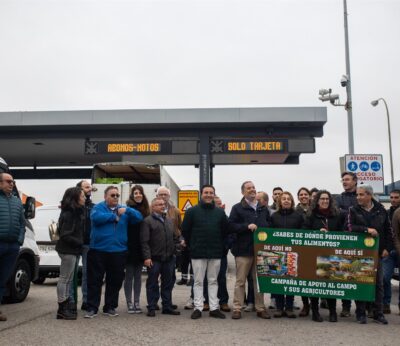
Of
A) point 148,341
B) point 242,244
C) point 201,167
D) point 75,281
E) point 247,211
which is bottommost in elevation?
point 148,341

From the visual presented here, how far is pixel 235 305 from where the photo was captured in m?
6.81

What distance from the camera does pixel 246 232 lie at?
706cm

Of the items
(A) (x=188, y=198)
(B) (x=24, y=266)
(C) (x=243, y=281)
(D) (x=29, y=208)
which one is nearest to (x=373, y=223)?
(C) (x=243, y=281)

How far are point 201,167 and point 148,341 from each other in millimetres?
11958

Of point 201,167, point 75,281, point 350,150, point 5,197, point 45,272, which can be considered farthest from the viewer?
point 201,167

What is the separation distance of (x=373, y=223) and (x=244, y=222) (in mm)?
1808

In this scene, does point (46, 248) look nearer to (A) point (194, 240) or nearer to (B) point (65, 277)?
(B) point (65, 277)

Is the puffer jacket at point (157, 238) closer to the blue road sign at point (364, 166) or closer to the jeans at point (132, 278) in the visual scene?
the jeans at point (132, 278)

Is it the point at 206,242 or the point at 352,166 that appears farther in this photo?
the point at 352,166

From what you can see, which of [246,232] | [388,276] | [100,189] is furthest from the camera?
[100,189]

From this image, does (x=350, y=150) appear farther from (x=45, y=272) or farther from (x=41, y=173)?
(x=41, y=173)

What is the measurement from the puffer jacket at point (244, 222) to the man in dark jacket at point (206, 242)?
6.7 inches

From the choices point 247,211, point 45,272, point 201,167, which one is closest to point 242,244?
point 247,211

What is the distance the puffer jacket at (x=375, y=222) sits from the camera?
22.0 feet
